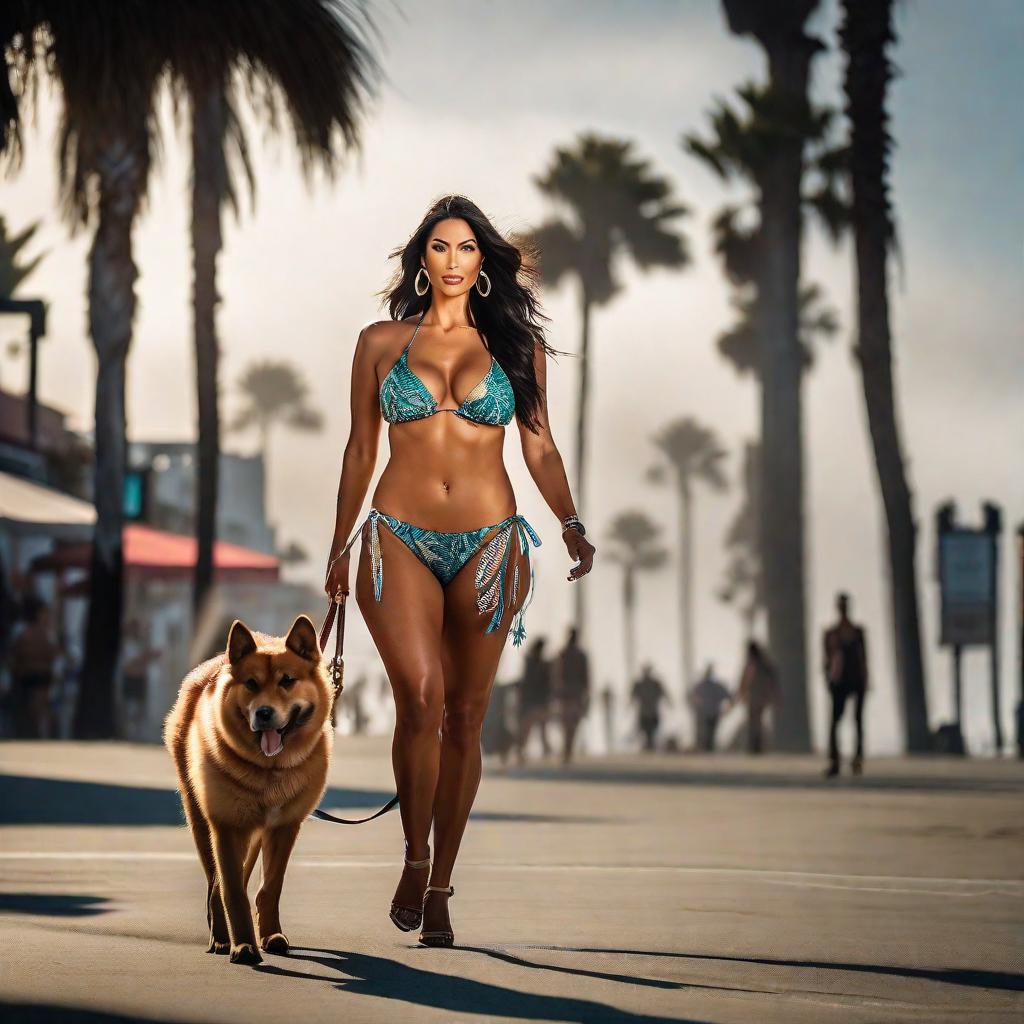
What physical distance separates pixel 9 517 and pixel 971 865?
21.0m

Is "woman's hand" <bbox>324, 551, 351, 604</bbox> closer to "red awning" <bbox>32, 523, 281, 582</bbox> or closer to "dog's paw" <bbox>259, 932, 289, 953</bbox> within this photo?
"dog's paw" <bbox>259, 932, 289, 953</bbox>

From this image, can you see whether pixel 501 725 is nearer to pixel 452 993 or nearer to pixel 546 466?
pixel 546 466

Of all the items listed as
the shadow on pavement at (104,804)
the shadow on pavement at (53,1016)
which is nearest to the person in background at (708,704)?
the shadow on pavement at (104,804)

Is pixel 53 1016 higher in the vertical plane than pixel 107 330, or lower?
lower

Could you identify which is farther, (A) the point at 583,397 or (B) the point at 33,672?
(A) the point at 583,397

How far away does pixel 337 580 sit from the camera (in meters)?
7.10

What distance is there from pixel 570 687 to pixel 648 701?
11.5 meters

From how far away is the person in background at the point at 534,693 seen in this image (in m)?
29.8

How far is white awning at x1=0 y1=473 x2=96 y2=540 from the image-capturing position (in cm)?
3162

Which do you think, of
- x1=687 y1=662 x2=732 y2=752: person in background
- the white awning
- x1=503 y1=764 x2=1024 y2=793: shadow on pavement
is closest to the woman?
x1=503 y1=764 x2=1024 y2=793: shadow on pavement

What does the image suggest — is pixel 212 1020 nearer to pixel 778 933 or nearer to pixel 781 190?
pixel 778 933

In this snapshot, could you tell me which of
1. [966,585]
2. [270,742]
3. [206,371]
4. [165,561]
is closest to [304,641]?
[270,742]

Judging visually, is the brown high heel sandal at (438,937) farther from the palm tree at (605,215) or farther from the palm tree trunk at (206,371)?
the palm tree at (605,215)

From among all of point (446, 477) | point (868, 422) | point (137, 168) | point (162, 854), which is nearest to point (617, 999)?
point (446, 477)
